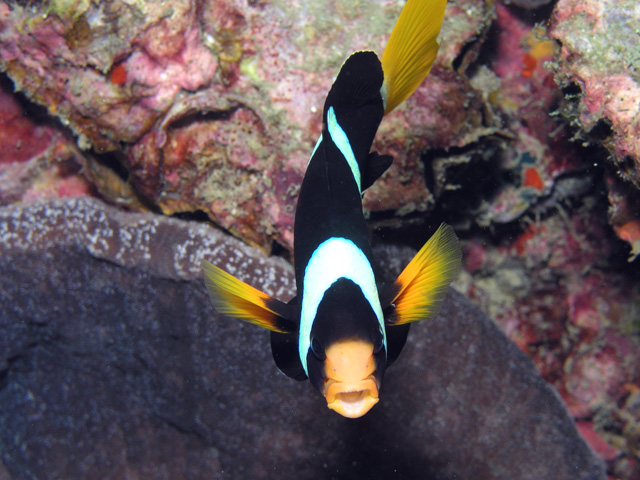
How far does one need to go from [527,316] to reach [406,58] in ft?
8.01

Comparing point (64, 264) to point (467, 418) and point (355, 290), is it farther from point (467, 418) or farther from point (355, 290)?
point (467, 418)

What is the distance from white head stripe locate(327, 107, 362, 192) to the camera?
1.62m

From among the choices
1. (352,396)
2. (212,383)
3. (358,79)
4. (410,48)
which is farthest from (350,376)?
(212,383)

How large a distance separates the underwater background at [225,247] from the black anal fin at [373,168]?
1.81ft

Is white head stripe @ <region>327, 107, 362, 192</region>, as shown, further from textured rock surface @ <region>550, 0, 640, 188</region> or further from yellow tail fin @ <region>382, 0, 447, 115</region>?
textured rock surface @ <region>550, 0, 640, 188</region>

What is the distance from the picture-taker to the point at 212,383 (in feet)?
8.38

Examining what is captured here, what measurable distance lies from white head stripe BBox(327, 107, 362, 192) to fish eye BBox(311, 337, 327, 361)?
59 cm

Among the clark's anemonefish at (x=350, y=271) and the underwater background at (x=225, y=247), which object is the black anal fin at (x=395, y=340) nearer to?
the clark's anemonefish at (x=350, y=271)

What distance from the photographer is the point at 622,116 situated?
6.31ft

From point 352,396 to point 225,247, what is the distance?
1.46m

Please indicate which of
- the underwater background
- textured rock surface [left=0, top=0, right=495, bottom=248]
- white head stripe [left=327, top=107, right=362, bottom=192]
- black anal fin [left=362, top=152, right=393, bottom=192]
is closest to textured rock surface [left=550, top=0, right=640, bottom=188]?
the underwater background

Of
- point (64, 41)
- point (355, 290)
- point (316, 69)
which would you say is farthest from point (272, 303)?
point (64, 41)

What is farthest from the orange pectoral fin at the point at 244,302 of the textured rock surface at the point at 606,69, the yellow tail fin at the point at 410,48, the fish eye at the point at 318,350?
the textured rock surface at the point at 606,69

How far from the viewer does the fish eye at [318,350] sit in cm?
124
